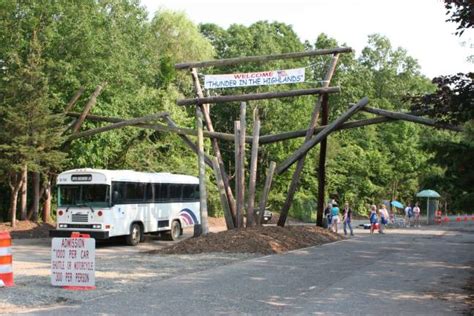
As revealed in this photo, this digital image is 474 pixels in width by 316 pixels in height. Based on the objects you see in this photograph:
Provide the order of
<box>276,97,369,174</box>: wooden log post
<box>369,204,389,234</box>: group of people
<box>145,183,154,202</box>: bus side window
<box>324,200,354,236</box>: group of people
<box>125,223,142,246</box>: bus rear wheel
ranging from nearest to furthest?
<box>276,97,369,174</box>: wooden log post → <box>125,223,142,246</box>: bus rear wheel → <box>145,183,154,202</box>: bus side window → <box>324,200,354,236</box>: group of people → <box>369,204,389,234</box>: group of people

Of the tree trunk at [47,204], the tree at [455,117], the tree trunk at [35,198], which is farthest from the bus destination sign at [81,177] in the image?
the tree at [455,117]

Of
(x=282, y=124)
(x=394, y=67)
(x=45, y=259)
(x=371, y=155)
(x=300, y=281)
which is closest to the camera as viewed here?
(x=300, y=281)

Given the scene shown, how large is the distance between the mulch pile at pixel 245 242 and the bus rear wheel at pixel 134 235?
4480 millimetres

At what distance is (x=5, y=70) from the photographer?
26.7 meters

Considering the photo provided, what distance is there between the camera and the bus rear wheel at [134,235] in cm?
2265

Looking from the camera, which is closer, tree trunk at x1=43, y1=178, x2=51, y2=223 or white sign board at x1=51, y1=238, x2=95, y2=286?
white sign board at x1=51, y1=238, x2=95, y2=286

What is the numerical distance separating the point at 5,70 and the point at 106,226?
10379mm

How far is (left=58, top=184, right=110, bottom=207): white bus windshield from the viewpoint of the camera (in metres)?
21.2

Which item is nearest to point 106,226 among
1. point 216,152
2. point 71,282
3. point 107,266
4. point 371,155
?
point 216,152

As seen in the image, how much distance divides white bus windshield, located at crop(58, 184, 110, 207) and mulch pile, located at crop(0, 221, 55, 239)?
466cm

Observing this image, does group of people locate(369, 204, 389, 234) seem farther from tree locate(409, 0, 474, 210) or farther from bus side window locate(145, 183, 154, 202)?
tree locate(409, 0, 474, 210)

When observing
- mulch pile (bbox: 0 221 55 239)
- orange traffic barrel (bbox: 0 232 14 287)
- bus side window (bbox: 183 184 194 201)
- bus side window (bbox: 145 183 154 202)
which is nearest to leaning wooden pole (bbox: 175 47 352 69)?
bus side window (bbox: 145 183 154 202)

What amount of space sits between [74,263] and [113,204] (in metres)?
10.3

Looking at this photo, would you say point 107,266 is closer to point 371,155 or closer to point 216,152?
point 216,152
